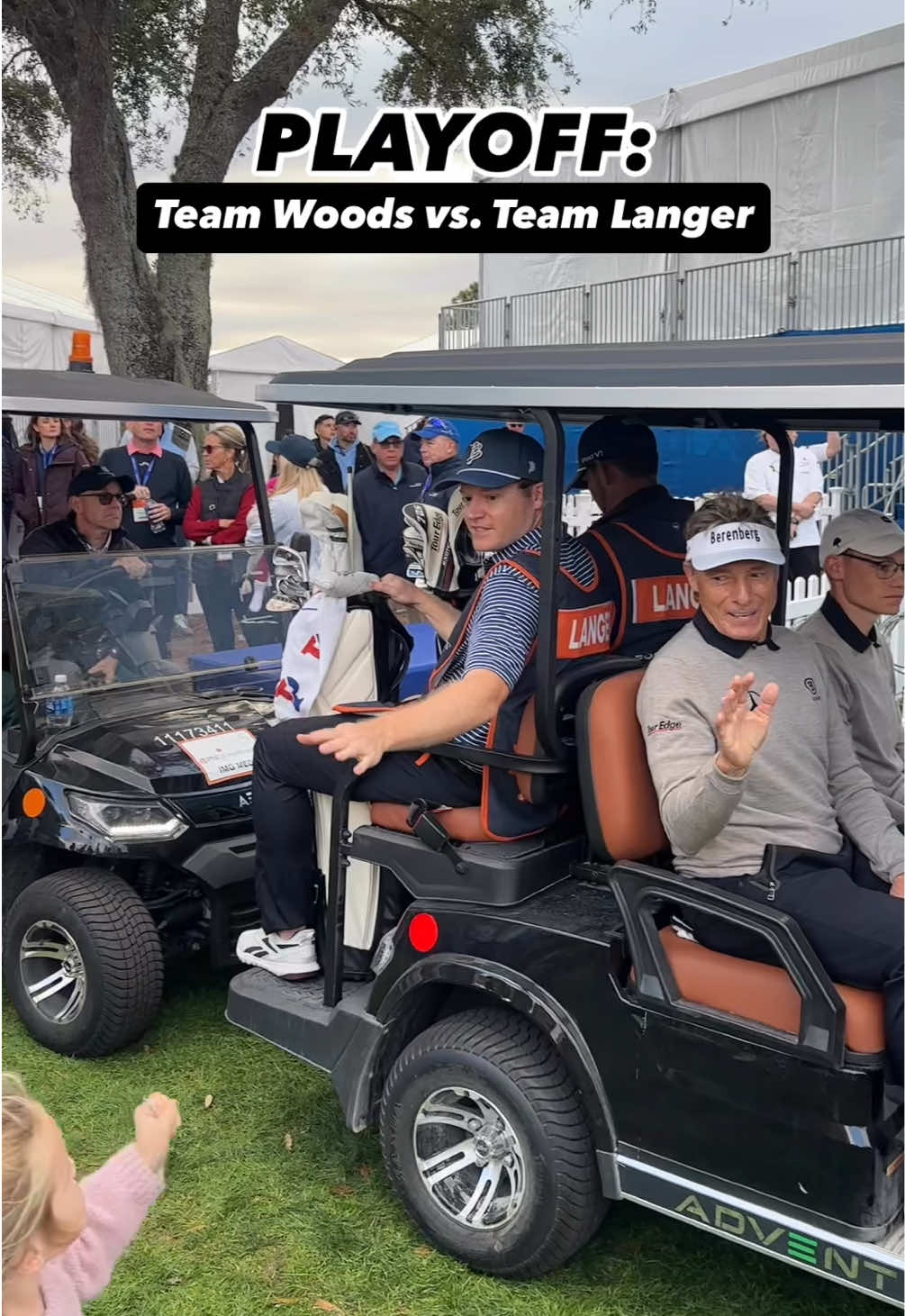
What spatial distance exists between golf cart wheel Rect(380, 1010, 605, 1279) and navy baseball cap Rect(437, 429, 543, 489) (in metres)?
1.25

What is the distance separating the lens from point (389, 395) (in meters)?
2.70

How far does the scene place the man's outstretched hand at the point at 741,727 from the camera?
7.22 feet

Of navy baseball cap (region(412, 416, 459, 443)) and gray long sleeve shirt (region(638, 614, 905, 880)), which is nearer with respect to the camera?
gray long sleeve shirt (region(638, 614, 905, 880))

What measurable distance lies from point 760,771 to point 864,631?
62 centimetres

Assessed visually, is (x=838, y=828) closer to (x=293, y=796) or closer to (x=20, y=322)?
(x=293, y=796)

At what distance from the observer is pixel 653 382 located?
7.60ft

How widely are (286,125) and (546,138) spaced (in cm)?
190

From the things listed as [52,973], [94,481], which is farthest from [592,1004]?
[94,481]

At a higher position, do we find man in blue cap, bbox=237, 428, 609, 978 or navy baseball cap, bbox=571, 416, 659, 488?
navy baseball cap, bbox=571, 416, 659, 488

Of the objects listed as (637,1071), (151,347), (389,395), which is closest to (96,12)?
(151,347)

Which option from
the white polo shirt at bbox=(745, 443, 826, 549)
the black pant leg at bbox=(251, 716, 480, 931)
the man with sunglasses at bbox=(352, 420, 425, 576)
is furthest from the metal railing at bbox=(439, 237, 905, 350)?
the black pant leg at bbox=(251, 716, 480, 931)

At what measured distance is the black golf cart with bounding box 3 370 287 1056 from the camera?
3477mm

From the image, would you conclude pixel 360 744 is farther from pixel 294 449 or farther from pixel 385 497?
pixel 385 497

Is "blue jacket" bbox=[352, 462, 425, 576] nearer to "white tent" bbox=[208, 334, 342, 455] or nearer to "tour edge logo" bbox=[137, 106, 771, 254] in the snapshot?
"tour edge logo" bbox=[137, 106, 771, 254]
